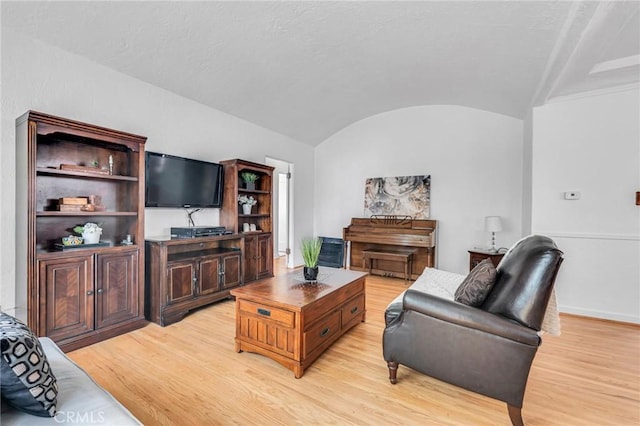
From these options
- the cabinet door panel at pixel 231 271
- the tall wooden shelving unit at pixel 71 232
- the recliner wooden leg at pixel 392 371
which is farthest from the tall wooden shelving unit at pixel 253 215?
the recliner wooden leg at pixel 392 371

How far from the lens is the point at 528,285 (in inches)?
59.4

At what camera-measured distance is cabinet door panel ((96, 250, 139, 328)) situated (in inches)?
97.0

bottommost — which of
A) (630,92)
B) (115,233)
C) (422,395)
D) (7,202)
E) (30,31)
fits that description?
(422,395)

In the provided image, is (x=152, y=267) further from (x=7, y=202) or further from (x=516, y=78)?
(x=516, y=78)

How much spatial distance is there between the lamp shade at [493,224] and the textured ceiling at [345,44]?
1.56 m

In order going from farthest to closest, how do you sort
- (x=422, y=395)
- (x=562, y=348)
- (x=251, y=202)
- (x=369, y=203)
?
(x=369, y=203) → (x=251, y=202) → (x=562, y=348) → (x=422, y=395)

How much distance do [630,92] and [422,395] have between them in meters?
3.77

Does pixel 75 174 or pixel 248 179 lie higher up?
pixel 248 179

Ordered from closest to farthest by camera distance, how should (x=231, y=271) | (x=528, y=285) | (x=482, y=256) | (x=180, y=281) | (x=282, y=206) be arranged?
(x=528, y=285) → (x=180, y=281) → (x=231, y=271) → (x=482, y=256) → (x=282, y=206)

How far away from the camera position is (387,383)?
1919 mm

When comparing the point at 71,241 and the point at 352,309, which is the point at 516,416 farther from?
the point at 71,241

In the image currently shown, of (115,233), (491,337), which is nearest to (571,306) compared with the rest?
(491,337)

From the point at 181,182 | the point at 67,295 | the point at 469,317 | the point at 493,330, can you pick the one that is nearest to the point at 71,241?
the point at 67,295

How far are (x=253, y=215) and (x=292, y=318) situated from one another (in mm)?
2400
